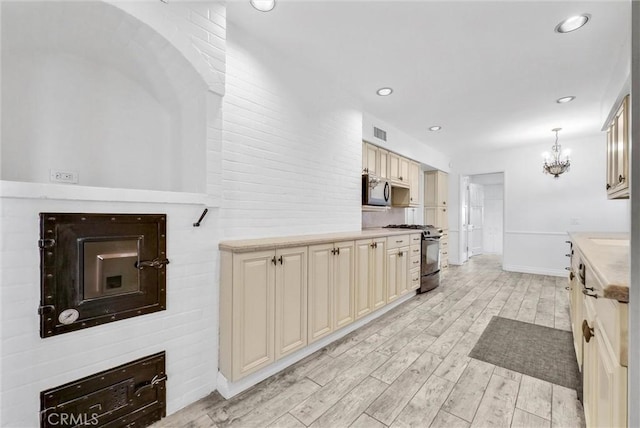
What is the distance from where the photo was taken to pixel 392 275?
3.36 meters

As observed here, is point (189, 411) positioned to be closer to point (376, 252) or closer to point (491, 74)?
point (376, 252)

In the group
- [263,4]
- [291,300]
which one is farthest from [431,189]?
[263,4]

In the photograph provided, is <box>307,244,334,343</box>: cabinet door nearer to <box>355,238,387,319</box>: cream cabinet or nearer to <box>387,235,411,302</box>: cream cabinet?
<box>355,238,387,319</box>: cream cabinet

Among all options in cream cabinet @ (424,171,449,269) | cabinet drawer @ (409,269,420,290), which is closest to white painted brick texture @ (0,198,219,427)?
cabinet drawer @ (409,269,420,290)

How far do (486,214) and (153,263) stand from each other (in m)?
9.58

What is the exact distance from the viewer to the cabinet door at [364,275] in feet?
9.15

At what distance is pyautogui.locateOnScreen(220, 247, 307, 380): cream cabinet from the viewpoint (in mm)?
1817

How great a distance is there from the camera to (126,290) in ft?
5.06

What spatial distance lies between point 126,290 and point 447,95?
379 cm

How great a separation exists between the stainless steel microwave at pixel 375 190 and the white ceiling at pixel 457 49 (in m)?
1.00

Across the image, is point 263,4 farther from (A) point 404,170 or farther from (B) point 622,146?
(A) point 404,170

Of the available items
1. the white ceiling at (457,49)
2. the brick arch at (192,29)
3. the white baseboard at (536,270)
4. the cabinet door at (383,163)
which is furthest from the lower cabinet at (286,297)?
the white baseboard at (536,270)

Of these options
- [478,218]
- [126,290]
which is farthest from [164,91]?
[478,218]

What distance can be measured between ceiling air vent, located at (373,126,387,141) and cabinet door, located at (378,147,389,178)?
0.19m
